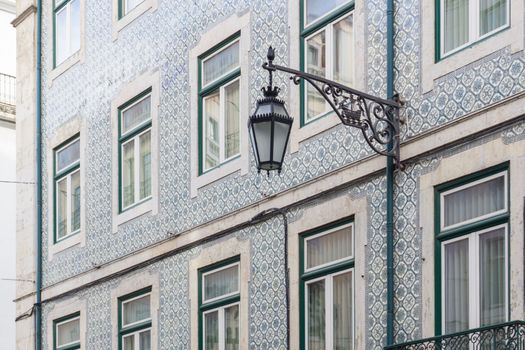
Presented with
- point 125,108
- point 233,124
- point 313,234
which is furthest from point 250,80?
A: point 125,108

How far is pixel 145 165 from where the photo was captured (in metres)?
16.3

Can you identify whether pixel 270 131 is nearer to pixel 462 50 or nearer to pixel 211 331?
pixel 462 50

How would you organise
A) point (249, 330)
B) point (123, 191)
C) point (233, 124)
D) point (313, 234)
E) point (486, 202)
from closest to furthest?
point (486, 202) → point (313, 234) → point (249, 330) → point (233, 124) → point (123, 191)

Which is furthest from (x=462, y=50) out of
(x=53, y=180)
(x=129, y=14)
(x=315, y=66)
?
(x=53, y=180)

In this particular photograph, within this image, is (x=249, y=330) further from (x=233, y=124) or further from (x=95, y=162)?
(x=95, y=162)

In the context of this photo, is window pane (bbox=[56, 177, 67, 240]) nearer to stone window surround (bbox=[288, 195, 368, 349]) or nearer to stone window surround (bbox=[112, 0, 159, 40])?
stone window surround (bbox=[112, 0, 159, 40])

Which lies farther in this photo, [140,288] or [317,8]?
[140,288]

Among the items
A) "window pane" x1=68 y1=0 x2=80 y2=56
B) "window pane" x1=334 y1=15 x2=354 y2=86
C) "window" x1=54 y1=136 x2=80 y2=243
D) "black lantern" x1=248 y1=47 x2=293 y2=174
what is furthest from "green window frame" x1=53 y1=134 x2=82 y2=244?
"black lantern" x1=248 y1=47 x2=293 y2=174

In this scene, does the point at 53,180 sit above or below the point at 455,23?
below

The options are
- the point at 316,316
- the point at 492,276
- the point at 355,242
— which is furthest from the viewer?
the point at 316,316

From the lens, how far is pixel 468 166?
1098cm

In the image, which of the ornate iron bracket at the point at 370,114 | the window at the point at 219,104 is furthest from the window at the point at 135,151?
the ornate iron bracket at the point at 370,114

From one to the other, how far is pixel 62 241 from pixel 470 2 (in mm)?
8462

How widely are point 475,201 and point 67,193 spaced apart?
27.9 feet
